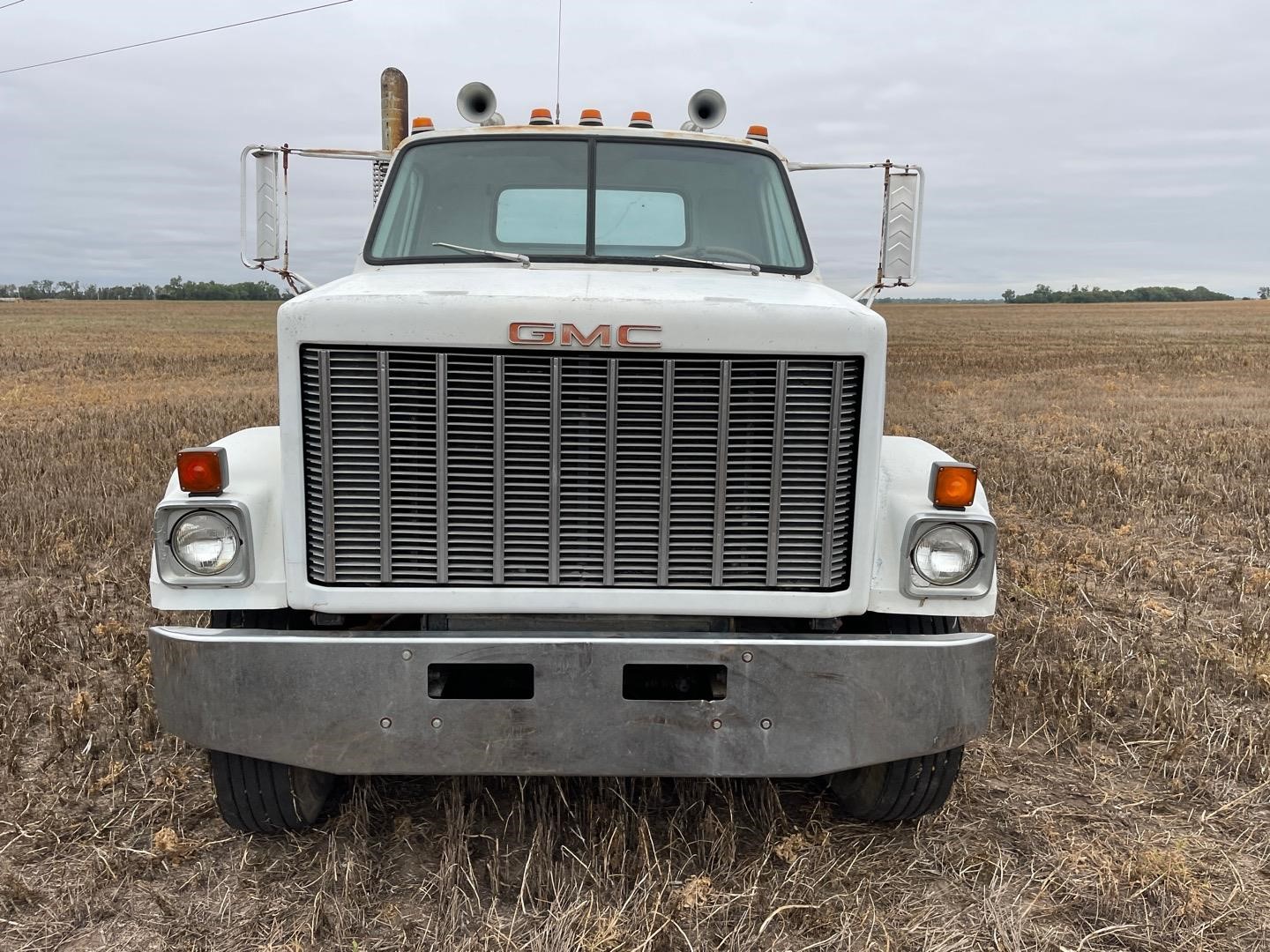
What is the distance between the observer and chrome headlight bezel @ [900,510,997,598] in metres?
3.18

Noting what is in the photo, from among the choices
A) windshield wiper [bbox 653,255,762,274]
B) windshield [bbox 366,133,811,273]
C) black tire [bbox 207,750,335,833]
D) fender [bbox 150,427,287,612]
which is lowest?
black tire [bbox 207,750,335,833]

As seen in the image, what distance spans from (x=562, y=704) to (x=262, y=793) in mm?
1176

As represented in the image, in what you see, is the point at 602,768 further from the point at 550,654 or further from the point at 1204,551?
the point at 1204,551

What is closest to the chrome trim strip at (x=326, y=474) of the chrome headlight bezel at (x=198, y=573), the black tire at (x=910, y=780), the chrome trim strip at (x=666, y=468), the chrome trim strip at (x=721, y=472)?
the chrome headlight bezel at (x=198, y=573)

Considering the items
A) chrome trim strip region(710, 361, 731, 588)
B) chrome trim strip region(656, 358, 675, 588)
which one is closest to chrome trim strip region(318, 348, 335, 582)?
chrome trim strip region(656, 358, 675, 588)

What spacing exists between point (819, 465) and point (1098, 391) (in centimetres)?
1749

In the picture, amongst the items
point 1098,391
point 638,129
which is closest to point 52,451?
point 638,129

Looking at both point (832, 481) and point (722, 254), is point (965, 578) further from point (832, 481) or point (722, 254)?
point (722, 254)

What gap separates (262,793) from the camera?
3434mm

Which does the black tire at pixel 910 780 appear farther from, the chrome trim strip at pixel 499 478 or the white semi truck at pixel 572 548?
the chrome trim strip at pixel 499 478

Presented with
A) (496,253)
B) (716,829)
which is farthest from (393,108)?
(716,829)

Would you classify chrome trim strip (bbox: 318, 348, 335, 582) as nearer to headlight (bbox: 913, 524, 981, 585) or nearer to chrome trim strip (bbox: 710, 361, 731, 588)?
chrome trim strip (bbox: 710, 361, 731, 588)

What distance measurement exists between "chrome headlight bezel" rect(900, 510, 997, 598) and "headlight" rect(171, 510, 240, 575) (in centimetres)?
202

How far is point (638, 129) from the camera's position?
4.60 meters
